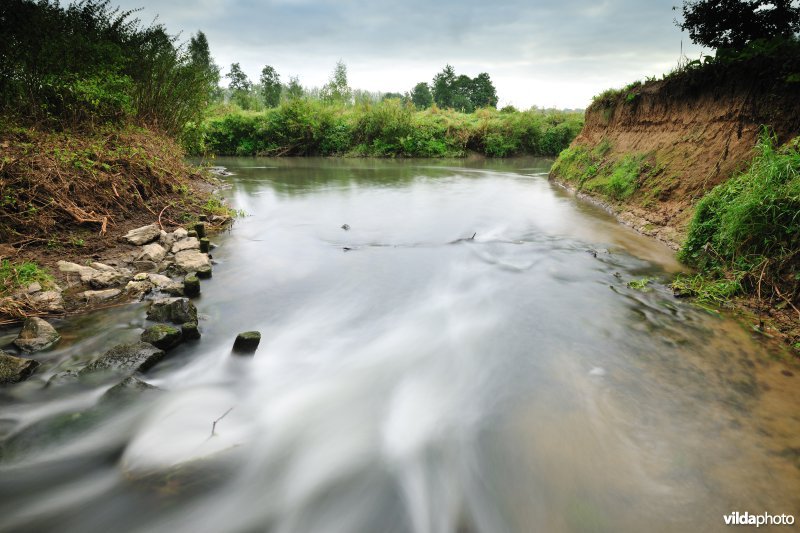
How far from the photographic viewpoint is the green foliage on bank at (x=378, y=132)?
3025 centimetres

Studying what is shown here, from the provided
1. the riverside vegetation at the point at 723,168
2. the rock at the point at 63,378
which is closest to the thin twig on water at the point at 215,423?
the rock at the point at 63,378

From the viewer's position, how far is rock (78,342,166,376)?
3.43m

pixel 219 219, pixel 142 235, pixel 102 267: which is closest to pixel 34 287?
pixel 102 267

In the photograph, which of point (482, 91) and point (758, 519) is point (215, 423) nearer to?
point (758, 519)

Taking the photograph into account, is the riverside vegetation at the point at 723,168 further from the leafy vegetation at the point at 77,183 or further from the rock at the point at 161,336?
the leafy vegetation at the point at 77,183

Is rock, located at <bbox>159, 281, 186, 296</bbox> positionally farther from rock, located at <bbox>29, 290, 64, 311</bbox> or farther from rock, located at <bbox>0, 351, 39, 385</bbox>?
rock, located at <bbox>0, 351, 39, 385</bbox>

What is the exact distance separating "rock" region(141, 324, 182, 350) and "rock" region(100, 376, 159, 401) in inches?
18.3

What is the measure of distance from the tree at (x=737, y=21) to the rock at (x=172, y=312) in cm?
1412

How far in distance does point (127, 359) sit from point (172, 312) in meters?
0.83

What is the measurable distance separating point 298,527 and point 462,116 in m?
37.3

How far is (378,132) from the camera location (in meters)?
31.9

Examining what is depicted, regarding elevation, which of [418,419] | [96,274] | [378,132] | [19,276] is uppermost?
[378,132]

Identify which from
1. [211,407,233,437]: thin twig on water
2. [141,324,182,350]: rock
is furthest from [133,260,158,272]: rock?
[211,407,233,437]: thin twig on water

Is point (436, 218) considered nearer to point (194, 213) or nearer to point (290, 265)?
point (290, 265)
